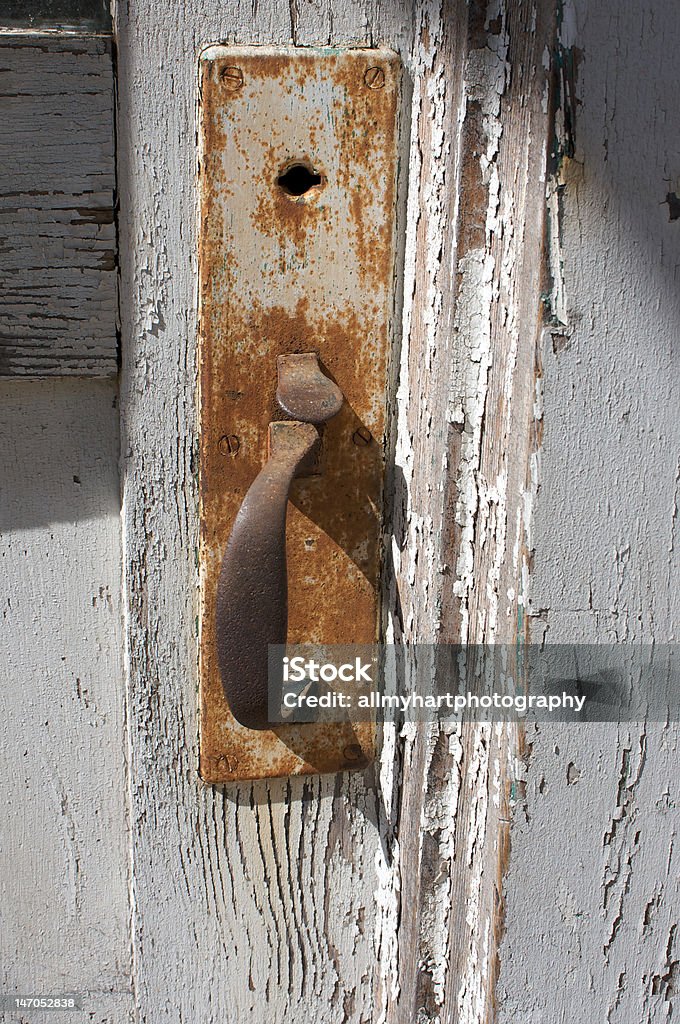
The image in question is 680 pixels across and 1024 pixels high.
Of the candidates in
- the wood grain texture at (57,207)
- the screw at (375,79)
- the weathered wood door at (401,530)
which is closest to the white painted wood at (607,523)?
the weathered wood door at (401,530)

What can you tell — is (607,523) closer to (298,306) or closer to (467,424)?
(467,424)

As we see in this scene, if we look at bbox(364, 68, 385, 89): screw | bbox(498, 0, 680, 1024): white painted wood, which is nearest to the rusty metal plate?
bbox(364, 68, 385, 89): screw

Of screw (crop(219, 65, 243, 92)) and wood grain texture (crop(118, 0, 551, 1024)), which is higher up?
screw (crop(219, 65, 243, 92))

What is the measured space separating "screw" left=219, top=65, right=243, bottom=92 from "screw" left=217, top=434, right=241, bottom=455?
19 cm

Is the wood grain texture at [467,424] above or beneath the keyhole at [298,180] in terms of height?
beneath

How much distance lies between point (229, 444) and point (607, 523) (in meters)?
0.22

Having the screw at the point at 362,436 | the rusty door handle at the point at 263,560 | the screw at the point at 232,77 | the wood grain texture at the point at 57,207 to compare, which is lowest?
the rusty door handle at the point at 263,560

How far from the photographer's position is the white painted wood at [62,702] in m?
0.53

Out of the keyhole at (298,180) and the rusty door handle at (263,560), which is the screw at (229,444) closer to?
the rusty door handle at (263,560)

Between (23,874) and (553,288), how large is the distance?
506mm

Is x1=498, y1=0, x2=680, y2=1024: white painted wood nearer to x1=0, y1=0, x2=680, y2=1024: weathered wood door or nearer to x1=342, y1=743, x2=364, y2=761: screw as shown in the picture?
x1=0, y1=0, x2=680, y2=1024: weathered wood door

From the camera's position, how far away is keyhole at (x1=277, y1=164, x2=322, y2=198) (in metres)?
0.47

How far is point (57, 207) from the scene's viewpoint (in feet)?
1.55

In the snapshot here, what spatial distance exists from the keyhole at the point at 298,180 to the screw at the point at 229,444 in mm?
140
